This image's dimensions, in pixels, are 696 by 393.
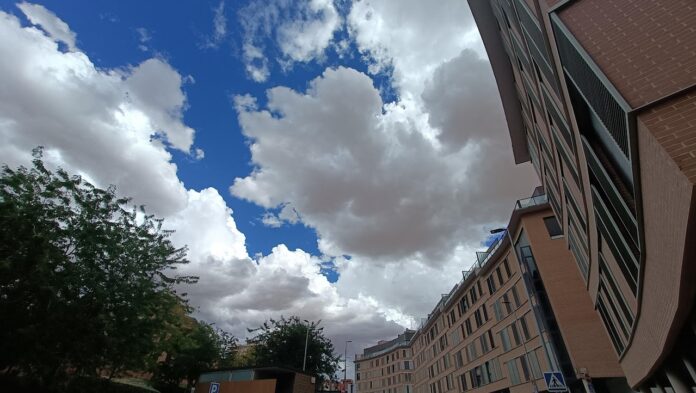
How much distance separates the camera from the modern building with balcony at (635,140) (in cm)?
400

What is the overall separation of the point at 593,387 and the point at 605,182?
71.7ft

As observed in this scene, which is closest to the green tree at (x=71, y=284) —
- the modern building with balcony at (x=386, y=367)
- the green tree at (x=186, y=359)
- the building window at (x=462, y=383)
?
the green tree at (x=186, y=359)

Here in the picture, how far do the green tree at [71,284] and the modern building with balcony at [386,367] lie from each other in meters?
83.7

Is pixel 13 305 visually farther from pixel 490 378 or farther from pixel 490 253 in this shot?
pixel 490 378

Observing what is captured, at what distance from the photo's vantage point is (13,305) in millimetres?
12953

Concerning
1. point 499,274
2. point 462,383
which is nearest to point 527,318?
point 499,274

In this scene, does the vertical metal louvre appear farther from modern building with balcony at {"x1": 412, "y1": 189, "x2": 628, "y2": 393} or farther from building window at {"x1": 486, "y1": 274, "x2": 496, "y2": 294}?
building window at {"x1": 486, "y1": 274, "x2": 496, "y2": 294}

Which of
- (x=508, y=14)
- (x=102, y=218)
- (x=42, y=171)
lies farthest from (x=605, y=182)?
(x=42, y=171)

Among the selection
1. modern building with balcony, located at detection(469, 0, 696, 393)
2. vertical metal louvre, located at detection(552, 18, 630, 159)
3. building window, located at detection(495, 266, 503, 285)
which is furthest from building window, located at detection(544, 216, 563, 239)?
vertical metal louvre, located at detection(552, 18, 630, 159)

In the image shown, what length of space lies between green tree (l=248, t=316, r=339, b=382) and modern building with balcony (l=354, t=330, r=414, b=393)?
2031 inches

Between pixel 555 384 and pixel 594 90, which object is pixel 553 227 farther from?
pixel 594 90

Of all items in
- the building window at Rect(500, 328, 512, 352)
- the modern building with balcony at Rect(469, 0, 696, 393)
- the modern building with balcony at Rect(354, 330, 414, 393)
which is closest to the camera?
the modern building with balcony at Rect(469, 0, 696, 393)

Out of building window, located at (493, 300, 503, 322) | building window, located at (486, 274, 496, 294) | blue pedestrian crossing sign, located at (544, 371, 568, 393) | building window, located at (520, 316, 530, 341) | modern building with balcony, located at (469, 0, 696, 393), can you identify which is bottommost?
blue pedestrian crossing sign, located at (544, 371, 568, 393)

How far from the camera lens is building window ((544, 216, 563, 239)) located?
27.5 metres
